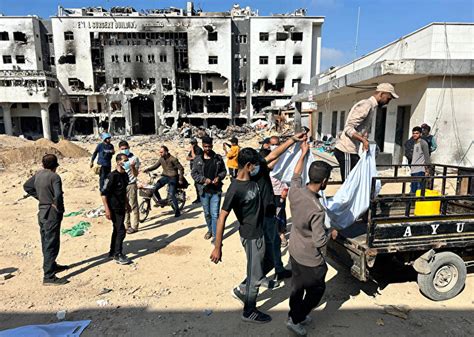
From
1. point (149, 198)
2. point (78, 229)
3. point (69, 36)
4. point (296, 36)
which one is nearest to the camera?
point (78, 229)

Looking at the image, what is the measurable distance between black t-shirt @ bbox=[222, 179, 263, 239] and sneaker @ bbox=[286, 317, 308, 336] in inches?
35.2

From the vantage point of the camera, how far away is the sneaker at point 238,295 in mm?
3636

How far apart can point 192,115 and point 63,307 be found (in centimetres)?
4068

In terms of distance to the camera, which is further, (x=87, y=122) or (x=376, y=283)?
(x=87, y=122)

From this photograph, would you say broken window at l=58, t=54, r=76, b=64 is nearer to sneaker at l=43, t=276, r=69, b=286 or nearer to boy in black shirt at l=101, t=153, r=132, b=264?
boy in black shirt at l=101, t=153, r=132, b=264

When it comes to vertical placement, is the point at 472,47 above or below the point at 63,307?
above

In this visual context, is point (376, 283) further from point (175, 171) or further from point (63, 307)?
point (175, 171)

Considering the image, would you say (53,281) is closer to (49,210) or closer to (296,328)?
(49,210)

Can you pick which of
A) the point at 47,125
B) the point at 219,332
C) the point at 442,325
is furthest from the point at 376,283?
the point at 47,125

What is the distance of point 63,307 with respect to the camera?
12.0 feet

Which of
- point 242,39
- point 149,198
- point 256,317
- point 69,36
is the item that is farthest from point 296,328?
point 69,36

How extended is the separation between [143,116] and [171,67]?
8086 mm

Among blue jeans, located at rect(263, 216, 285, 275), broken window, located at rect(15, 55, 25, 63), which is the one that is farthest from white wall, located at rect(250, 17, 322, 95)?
blue jeans, located at rect(263, 216, 285, 275)

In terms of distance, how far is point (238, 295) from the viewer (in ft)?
12.1
